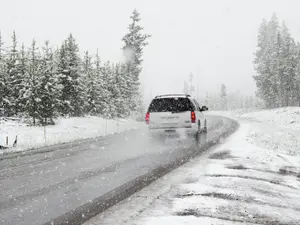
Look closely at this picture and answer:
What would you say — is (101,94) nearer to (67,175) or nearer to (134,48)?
(134,48)

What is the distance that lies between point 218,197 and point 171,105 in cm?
948

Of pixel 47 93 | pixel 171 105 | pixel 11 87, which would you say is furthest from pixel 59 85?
pixel 171 105

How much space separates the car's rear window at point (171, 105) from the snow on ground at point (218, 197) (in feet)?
18.6

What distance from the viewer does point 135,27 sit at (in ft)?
166

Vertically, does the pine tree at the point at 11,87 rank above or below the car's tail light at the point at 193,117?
above

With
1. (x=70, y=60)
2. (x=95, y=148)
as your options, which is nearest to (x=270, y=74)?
(x=70, y=60)

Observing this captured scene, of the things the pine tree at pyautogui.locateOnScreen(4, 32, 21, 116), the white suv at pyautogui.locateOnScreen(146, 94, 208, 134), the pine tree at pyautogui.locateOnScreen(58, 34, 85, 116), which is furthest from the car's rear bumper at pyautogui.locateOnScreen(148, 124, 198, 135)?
the pine tree at pyautogui.locateOnScreen(4, 32, 21, 116)

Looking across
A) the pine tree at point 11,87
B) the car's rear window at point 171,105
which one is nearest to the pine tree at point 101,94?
the pine tree at point 11,87

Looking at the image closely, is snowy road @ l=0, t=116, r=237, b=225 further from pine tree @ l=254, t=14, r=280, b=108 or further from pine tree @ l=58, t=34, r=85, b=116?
pine tree @ l=254, t=14, r=280, b=108

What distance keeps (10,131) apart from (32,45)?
1463 centimetres

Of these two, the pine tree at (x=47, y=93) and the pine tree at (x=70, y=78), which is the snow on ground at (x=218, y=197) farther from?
the pine tree at (x=70, y=78)

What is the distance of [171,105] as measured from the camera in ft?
49.0

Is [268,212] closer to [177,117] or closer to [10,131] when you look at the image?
[177,117]

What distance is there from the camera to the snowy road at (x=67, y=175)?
5023 mm
